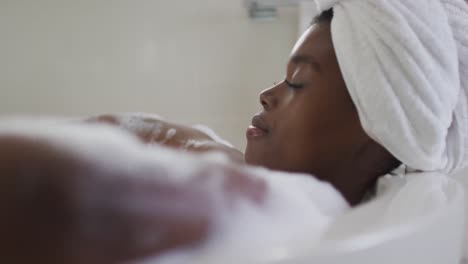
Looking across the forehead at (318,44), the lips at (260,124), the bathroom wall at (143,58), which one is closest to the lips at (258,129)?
the lips at (260,124)

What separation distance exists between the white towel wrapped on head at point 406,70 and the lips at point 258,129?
141mm

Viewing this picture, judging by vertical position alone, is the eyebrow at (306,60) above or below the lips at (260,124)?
above

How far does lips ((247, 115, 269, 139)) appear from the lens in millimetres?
744

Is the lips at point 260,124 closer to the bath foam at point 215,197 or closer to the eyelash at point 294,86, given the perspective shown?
the eyelash at point 294,86

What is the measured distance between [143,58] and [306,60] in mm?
782

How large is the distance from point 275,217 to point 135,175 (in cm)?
12

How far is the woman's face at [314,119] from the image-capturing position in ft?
2.28

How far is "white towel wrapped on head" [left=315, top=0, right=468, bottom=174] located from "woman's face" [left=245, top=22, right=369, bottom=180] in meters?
0.03

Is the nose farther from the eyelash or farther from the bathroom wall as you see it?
the bathroom wall

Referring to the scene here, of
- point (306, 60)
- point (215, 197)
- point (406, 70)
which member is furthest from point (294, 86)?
point (215, 197)

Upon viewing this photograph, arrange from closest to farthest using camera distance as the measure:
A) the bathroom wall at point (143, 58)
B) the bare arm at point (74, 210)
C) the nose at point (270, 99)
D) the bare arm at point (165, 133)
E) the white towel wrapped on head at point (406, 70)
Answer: the bare arm at point (74, 210)
the white towel wrapped on head at point (406, 70)
the nose at point (270, 99)
the bare arm at point (165, 133)
the bathroom wall at point (143, 58)

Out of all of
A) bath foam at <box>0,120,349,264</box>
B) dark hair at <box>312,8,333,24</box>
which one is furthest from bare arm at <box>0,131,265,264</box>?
dark hair at <box>312,8,333,24</box>

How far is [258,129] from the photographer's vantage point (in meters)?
0.76

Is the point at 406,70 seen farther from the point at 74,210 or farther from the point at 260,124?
the point at 74,210
